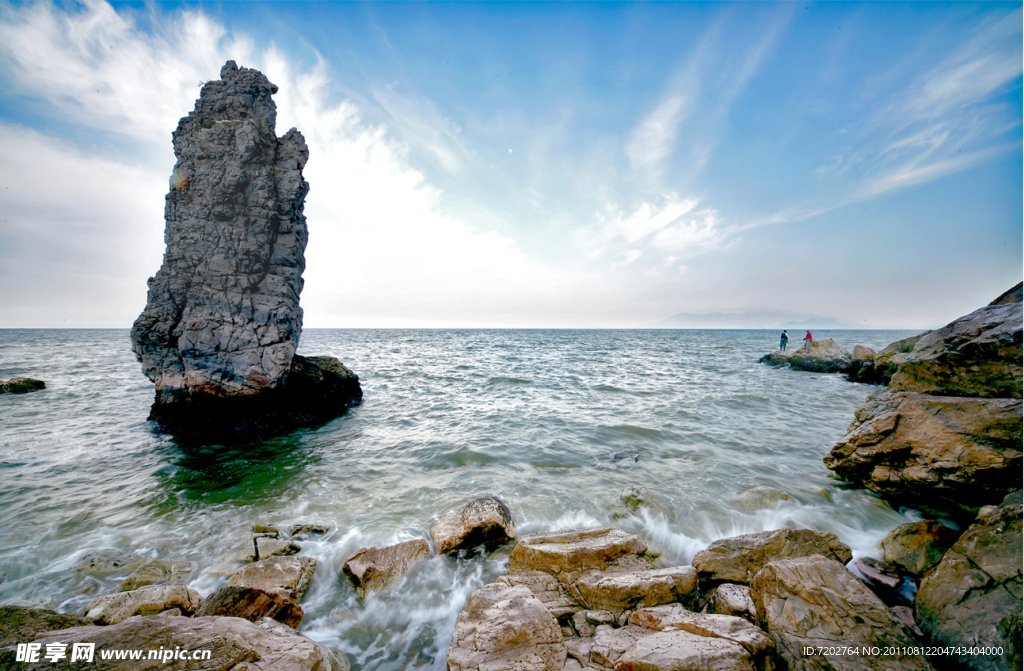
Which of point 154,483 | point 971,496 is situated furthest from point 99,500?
point 971,496

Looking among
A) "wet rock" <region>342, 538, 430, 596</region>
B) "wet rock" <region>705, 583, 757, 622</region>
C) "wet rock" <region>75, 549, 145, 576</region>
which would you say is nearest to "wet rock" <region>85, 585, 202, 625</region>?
"wet rock" <region>75, 549, 145, 576</region>

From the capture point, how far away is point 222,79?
17312mm

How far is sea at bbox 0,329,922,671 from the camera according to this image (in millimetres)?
5698

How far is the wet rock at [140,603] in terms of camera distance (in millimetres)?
4555

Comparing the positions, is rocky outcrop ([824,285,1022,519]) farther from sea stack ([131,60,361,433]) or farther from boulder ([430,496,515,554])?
sea stack ([131,60,361,433])

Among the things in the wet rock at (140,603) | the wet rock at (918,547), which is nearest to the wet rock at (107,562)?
the wet rock at (140,603)

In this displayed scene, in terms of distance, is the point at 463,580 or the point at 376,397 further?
the point at 376,397

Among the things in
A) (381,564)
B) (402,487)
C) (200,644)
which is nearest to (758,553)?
(381,564)

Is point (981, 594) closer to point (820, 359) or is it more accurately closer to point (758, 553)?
point (758, 553)

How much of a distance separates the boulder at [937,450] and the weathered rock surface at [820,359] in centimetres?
2715

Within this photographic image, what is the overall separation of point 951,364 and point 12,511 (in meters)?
20.3

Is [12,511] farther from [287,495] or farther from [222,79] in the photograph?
[222,79]

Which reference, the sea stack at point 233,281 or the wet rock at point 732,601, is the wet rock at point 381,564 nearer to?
the wet rock at point 732,601

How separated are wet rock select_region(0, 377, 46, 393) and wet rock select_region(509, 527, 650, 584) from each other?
33.5 metres
